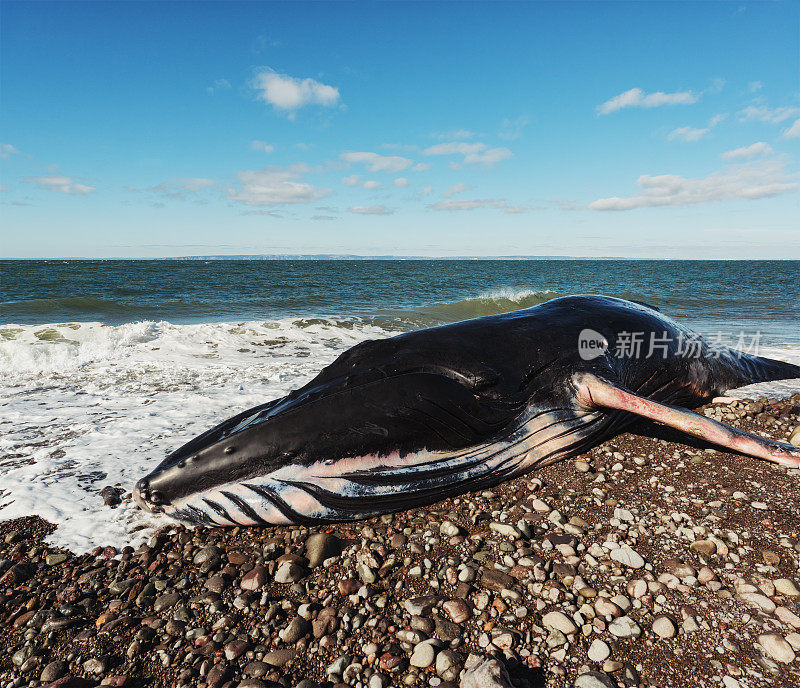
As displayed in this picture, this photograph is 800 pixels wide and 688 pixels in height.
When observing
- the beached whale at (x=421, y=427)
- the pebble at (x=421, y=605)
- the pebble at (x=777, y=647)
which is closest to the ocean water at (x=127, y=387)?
the beached whale at (x=421, y=427)

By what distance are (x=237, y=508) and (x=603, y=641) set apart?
237 centimetres

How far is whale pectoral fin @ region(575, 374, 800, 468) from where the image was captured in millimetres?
3490

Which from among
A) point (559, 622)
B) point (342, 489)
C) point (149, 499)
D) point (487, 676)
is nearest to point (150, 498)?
point (149, 499)

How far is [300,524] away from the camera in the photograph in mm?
3336

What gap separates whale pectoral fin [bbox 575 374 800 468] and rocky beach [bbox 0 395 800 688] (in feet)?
0.76

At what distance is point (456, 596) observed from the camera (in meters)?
2.67

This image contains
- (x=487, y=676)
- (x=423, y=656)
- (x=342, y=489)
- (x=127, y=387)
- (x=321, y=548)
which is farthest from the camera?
(x=127, y=387)

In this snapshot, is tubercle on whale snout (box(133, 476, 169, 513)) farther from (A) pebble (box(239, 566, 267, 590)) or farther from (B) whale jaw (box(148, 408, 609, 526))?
(A) pebble (box(239, 566, 267, 590))

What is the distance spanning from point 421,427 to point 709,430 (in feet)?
7.27

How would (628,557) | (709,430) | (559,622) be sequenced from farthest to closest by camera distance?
(709,430)
(628,557)
(559,622)

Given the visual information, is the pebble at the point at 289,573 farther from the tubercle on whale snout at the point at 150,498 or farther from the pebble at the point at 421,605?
the tubercle on whale snout at the point at 150,498

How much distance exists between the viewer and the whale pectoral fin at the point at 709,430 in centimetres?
349

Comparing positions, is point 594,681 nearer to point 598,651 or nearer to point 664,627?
point 598,651

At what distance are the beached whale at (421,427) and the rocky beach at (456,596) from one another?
22 cm
